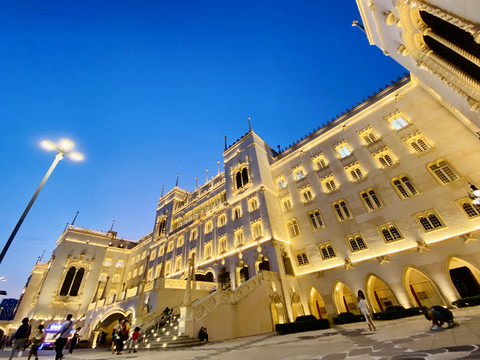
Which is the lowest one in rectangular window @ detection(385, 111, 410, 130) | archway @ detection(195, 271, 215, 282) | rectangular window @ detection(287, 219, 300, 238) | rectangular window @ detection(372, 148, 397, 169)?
archway @ detection(195, 271, 215, 282)

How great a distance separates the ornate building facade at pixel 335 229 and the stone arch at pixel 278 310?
0.08 meters

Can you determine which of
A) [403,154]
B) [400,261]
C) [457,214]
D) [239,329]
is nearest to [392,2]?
[403,154]

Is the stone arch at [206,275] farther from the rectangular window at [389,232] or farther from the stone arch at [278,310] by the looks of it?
the rectangular window at [389,232]

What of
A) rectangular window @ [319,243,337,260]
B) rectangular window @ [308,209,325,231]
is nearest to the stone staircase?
rectangular window @ [319,243,337,260]

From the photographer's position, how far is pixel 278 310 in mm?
19250

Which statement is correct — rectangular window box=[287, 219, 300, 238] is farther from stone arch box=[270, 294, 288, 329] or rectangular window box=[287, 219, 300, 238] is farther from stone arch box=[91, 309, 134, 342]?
stone arch box=[91, 309, 134, 342]

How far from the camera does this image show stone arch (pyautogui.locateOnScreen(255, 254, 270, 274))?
22.3m

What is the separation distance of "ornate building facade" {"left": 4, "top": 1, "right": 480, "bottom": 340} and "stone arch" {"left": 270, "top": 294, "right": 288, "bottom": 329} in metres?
0.08

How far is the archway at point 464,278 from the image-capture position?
51.8 ft

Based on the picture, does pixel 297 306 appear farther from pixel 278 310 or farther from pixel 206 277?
pixel 206 277

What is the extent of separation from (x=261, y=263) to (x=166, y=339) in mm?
11410

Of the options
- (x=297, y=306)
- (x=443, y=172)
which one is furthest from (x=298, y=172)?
(x=297, y=306)

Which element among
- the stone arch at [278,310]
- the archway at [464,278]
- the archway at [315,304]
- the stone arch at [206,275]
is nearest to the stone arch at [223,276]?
the stone arch at [206,275]

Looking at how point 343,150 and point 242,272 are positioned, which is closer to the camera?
point 242,272
